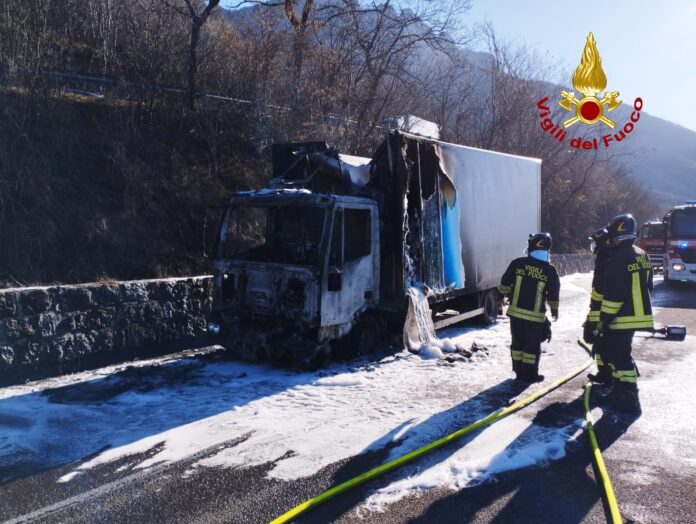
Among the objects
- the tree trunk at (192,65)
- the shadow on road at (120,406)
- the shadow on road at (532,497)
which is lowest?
the shadow on road at (120,406)

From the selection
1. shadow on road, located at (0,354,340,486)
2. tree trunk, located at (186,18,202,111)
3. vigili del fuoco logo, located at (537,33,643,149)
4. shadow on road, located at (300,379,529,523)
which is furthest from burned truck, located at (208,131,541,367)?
vigili del fuoco logo, located at (537,33,643,149)

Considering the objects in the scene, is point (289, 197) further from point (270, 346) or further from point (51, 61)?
point (51, 61)

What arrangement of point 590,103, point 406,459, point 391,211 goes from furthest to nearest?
1. point 590,103
2. point 391,211
3. point 406,459

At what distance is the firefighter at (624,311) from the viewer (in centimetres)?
595

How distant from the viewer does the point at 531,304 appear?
6.94 meters

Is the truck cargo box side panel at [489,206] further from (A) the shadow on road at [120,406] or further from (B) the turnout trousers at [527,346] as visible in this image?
(A) the shadow on road at [120,406]

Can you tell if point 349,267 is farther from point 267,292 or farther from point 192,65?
point 192,65

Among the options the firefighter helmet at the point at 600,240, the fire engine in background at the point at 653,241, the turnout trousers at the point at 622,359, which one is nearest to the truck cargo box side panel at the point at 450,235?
the firefighter helmet at the point at 600,240

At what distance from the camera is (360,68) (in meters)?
15.7

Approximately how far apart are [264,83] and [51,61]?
455 cm

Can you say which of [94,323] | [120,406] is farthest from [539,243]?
[94,323]

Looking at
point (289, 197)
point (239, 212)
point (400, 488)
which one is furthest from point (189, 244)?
point (400, 488)

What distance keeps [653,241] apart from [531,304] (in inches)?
790

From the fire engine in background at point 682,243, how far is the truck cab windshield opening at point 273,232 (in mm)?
15501
